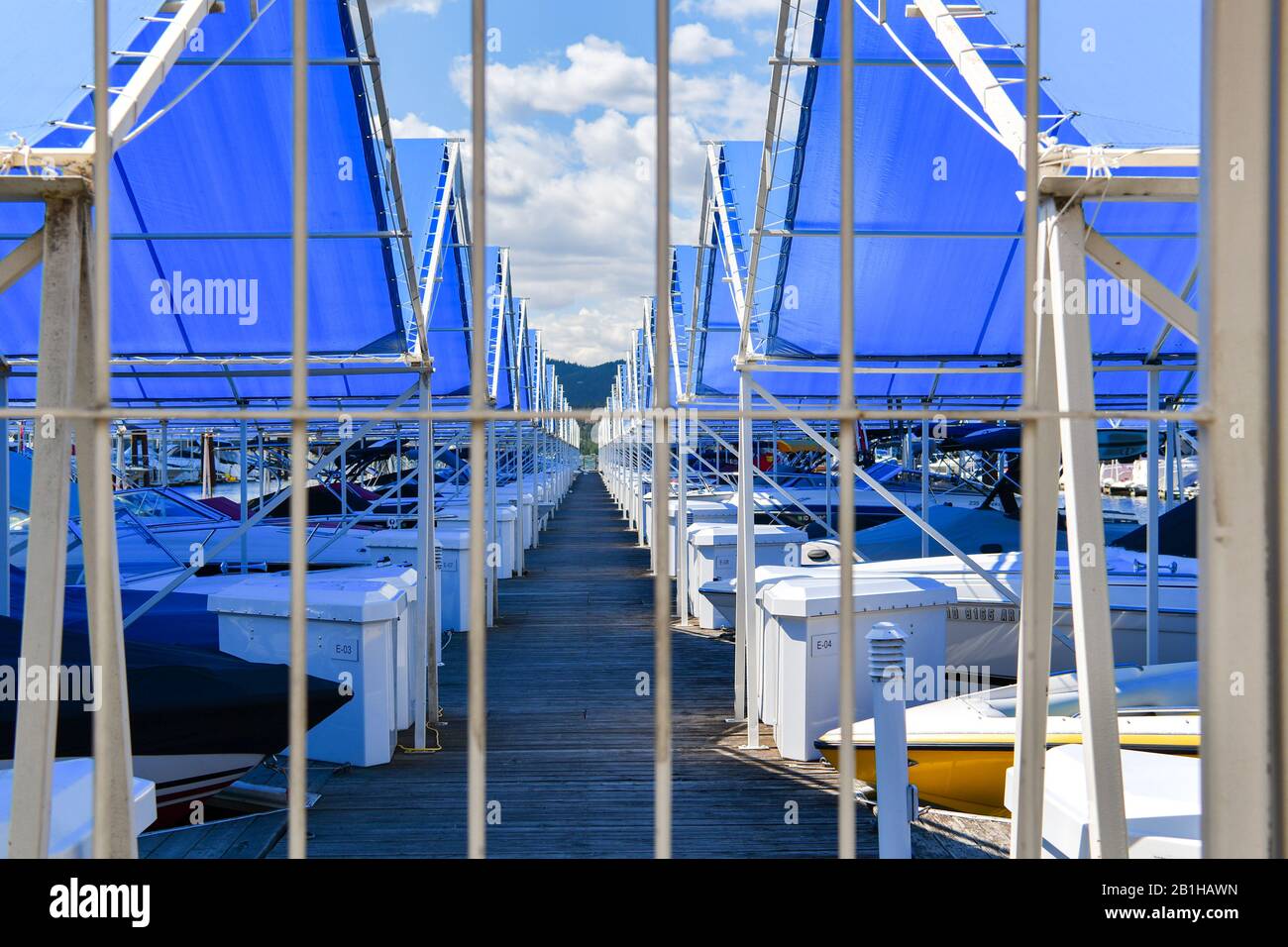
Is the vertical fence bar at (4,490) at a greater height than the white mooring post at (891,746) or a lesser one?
greater

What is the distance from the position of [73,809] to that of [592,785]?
4.28m

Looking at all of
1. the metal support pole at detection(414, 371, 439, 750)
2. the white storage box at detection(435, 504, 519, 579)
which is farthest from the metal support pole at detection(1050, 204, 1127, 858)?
the white storage box at detection(435, 504, 519, 579)

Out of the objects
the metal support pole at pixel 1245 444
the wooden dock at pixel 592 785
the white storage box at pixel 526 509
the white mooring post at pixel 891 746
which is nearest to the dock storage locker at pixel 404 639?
the wooden dock at pixel 592 785

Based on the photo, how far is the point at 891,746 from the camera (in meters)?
4.79

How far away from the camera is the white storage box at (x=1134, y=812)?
425 centimetres

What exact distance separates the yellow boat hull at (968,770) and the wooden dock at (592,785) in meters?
0.26

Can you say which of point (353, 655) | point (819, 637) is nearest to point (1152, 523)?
point (819, 637)

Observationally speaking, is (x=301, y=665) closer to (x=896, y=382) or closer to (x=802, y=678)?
(x=802, y=678)

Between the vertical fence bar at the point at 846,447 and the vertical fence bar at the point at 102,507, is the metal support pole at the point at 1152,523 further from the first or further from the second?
the vertical fence bar at the point at 102,507

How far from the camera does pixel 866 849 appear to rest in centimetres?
664

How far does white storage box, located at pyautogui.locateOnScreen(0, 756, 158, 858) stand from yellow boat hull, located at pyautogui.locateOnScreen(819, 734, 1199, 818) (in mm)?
4221
